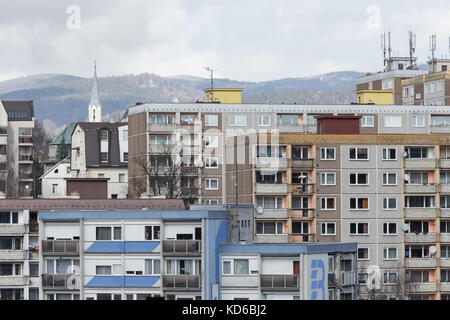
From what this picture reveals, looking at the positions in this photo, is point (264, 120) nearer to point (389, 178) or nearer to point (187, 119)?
point (187, 119)

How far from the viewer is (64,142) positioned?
168375mm

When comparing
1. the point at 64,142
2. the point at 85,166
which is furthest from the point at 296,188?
the point at 64,142

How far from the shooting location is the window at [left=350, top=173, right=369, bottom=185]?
78438mm

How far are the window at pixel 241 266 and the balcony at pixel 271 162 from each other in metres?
23.7

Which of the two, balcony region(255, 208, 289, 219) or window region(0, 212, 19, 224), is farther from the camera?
balcony region(255, 208, 289, 219)

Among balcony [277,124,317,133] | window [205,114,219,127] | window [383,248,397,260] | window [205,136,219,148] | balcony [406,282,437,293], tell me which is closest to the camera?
balcony [406,282,437,293]

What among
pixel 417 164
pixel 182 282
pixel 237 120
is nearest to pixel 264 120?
pixel 237 120

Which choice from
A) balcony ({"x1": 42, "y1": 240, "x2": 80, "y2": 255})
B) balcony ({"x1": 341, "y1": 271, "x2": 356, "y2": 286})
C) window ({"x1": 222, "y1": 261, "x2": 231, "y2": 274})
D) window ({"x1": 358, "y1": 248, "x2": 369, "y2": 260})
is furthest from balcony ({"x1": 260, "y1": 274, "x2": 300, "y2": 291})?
window ({"x1": 358, "y1": 248, "x2": 369, "y2": 260})

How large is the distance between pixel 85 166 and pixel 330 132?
54538mm

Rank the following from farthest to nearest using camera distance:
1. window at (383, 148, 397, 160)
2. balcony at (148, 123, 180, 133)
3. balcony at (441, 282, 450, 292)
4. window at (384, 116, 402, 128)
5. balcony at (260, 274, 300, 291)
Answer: window at (384, 116, 402, 128) < balcony at (148, 123, 180, 133) < window at (383, 148, 397, 160) < balcony at (441, 282, 450, 292) < balcony at (260, 274, 300, 291)

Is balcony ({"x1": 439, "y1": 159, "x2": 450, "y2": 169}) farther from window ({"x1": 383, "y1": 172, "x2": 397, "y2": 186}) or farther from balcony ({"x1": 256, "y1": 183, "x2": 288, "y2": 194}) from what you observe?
balcony ({"x1": 256, "y1": 183, "x2": 288, "y2": 194})

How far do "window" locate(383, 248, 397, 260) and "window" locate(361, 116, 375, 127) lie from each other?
32.6 m

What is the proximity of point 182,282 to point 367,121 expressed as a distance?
5713 cm

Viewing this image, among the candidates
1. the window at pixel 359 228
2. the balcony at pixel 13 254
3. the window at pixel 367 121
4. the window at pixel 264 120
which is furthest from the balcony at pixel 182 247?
the window at pixel 367 121
